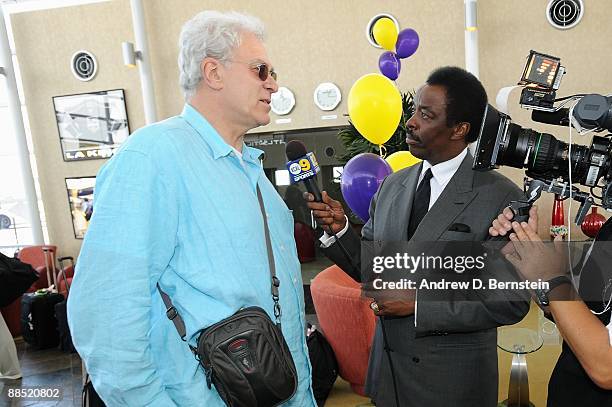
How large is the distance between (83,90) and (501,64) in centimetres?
577

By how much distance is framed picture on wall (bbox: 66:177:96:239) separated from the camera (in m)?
6.84

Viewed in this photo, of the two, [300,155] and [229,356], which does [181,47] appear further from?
[229,356]

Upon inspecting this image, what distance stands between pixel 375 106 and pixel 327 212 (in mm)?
1532

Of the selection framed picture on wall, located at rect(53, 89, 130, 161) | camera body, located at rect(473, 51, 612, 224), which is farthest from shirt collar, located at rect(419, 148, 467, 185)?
framed picture on wall, located at rect(53, 89, 130, 161)

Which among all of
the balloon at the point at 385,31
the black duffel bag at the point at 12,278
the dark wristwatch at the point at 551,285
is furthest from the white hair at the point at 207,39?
the black duffel bag at the point at 12,278

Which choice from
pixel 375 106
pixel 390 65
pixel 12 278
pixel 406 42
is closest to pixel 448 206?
pixel 375 106

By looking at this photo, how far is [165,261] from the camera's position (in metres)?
1.01

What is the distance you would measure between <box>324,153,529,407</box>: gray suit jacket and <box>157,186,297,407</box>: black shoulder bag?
52 cm

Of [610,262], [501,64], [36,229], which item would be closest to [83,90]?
[36,229]

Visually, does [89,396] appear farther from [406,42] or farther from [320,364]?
[406,42]

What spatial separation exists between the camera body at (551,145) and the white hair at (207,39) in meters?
0.67

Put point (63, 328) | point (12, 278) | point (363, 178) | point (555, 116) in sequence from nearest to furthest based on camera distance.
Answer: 1. point (555, 116)
2. point (363, 178)
3. point (12, 278)
4. point (63, 328)

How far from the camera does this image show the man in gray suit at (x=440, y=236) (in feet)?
4.49
